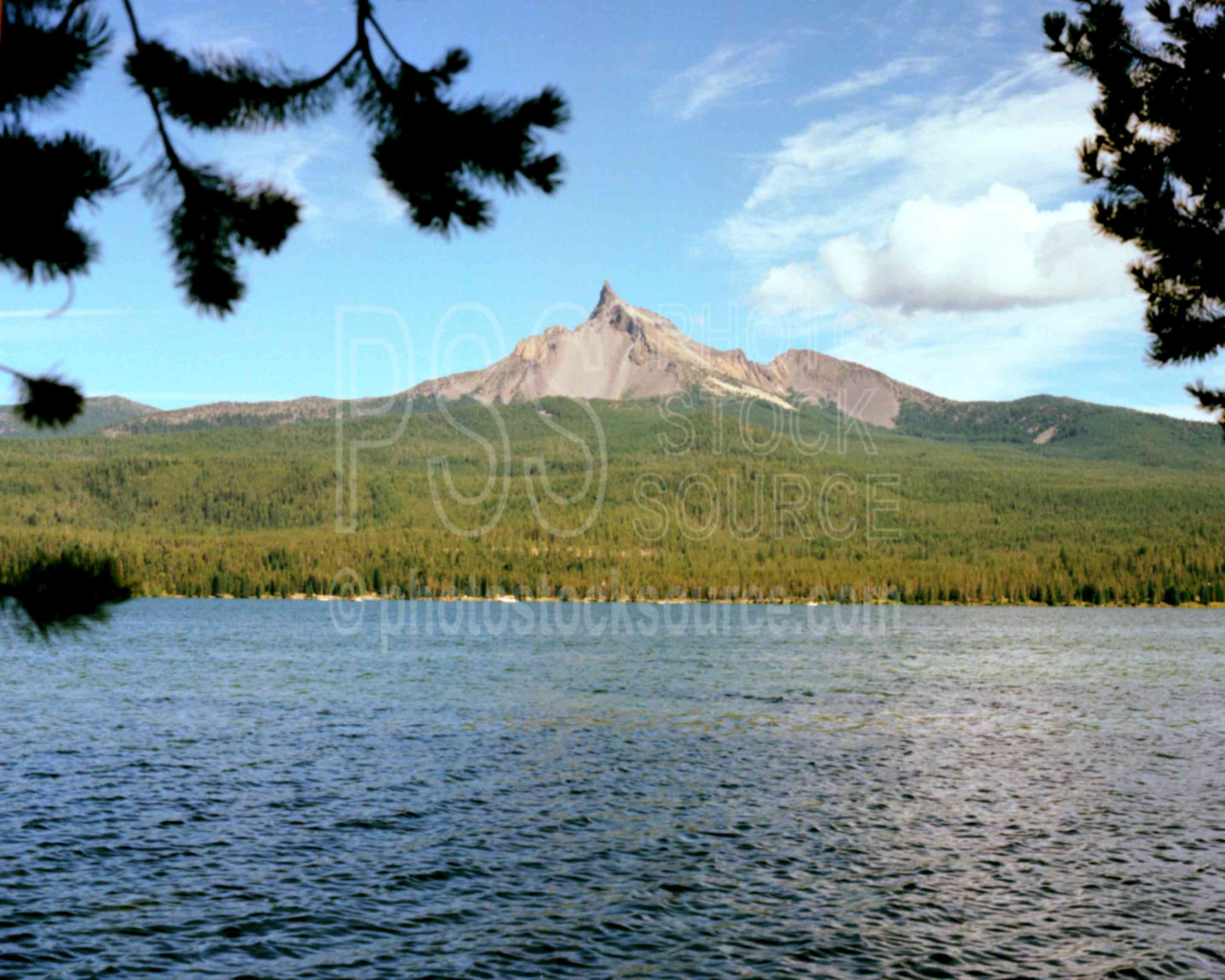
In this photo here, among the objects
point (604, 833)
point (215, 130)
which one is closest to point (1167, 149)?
point (215, 130)

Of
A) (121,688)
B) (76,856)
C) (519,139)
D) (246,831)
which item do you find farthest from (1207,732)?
(121,688)

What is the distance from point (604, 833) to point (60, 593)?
98.5 ft

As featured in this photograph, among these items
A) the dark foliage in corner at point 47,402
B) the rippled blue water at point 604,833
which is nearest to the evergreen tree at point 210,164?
Result: the dark foliage in corner at point 47,402

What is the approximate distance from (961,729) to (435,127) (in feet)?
197

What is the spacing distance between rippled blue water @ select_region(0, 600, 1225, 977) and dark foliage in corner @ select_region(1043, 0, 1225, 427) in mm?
14792

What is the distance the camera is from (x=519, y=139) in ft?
26.3

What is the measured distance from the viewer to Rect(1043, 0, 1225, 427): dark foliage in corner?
16.5m

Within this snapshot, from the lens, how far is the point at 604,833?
3500 centimetres

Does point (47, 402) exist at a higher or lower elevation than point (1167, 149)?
lower

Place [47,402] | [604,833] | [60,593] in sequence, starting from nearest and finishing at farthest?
1. [47,402]
2. [60,593]
3. [604,833]

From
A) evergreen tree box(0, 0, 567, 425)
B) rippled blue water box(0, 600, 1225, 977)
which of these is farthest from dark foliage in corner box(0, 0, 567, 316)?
rippled blue water box(0, 600, 1225, 977)

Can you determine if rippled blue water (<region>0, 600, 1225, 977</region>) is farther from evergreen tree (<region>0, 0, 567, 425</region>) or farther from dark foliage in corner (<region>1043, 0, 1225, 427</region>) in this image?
dark foliage in corner (<region>1043, 0, 1225, 427</region>)

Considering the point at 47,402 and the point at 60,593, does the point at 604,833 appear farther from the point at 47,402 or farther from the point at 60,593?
the point at 47,402

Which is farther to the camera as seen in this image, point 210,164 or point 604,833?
point 604,833
